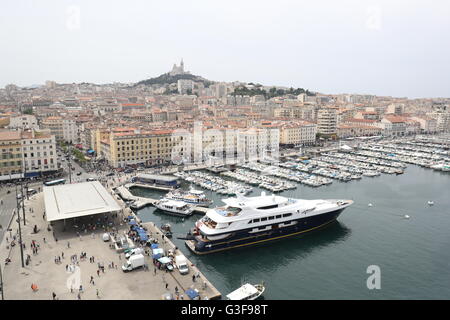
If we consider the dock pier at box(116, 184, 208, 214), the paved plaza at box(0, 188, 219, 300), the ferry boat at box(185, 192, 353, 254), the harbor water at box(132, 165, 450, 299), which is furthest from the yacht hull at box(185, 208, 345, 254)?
the dock pier at box(116, 184, 208, 214)

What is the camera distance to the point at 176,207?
105 feet

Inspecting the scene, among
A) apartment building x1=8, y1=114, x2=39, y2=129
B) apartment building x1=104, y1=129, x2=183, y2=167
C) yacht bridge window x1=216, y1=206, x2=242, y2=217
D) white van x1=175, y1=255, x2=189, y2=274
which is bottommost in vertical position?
white van x1=175, y1=255, x2=189, y2=274

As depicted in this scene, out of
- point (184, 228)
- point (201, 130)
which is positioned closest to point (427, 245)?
point (184, 228)

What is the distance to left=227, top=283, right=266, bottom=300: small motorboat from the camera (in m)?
18.2

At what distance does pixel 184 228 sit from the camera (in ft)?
95.3

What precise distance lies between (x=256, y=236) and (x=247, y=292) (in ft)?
22.9

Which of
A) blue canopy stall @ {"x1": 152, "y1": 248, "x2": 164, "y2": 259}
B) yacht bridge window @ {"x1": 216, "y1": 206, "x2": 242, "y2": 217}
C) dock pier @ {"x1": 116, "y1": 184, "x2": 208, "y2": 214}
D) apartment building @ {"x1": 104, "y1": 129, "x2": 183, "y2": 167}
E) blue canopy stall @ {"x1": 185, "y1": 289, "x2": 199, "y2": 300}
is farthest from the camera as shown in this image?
apartment building @ {"x1": 104, "y1": 129, "x2": 183, "y2": 167}

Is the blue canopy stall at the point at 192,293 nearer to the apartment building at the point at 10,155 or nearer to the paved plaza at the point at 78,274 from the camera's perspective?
the paved plaza at the point at 78,274

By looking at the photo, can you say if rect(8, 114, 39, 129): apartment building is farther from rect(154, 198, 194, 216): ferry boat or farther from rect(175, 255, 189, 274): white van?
rect(175, 255, 189, 274): white van

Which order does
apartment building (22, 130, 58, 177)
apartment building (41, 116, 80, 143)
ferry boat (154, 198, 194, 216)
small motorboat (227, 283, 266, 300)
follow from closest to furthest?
small motorboat (227, 283, 266, 300), ferry boat (154, 198, 194, 216), apartment building (22, 130, 58, 177), apartment building (41, 116, 80, 143)

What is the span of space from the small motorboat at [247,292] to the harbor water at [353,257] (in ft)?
1.73

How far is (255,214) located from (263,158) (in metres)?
30.4

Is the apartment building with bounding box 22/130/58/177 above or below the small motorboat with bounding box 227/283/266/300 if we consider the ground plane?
above

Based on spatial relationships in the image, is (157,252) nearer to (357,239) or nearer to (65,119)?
(357,239)
